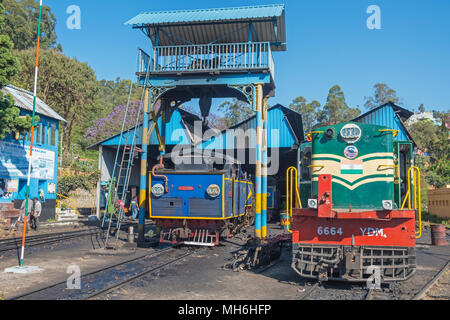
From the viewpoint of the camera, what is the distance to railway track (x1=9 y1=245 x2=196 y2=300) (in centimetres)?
757

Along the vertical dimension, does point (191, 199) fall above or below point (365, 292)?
above

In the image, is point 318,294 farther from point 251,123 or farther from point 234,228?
point 251,123

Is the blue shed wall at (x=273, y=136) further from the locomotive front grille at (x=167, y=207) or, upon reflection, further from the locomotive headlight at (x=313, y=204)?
the locomotive headlight at (x=313, y=204)

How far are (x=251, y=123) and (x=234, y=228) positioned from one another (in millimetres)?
9546

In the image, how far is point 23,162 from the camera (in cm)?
2222

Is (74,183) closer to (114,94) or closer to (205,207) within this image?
(205,207)

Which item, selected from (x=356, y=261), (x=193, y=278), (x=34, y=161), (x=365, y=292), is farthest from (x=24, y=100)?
(x=365, y=292)

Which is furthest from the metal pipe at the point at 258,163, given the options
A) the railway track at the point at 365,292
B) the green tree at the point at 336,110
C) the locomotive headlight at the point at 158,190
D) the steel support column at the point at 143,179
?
the green tree at the point at 336,110

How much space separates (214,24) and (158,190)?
8.46 meters

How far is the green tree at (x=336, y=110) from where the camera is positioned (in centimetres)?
7325

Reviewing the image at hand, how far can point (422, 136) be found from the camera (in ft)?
229

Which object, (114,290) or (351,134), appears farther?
(351,134)

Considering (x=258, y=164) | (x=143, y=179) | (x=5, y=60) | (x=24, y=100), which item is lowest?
(x=143, y=179)
